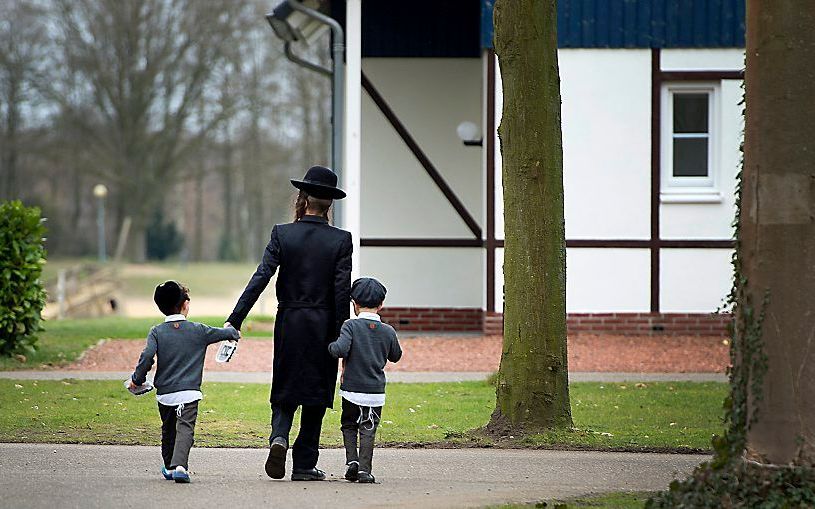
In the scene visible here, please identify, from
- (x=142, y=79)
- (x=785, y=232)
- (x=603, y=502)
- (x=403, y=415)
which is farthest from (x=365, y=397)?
(x=142, y=79)

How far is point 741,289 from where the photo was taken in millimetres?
6695

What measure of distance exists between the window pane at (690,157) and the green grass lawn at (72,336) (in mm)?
6498

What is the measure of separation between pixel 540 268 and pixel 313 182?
247cm

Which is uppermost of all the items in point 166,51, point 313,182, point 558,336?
point 166,51

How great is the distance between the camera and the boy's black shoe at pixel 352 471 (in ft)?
26.0

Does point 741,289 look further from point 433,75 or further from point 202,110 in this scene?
point 202,110

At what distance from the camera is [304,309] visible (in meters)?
7.81

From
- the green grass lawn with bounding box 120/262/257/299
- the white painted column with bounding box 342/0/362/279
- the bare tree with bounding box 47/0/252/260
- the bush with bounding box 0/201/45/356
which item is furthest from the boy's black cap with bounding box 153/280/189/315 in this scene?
the bare tree with bounding box 47/0/252/260

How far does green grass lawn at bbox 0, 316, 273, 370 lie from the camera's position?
593 inches

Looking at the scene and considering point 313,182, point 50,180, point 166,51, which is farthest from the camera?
point 50,180

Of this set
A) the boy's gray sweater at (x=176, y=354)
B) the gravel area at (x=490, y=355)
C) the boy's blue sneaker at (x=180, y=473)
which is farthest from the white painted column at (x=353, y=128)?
the boy's blue sneaker at (x=180, y=473)

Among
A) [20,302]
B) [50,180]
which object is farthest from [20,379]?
[50,180]

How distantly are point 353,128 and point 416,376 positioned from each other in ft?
12.9

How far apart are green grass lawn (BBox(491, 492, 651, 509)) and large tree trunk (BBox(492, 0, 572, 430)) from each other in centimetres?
227
